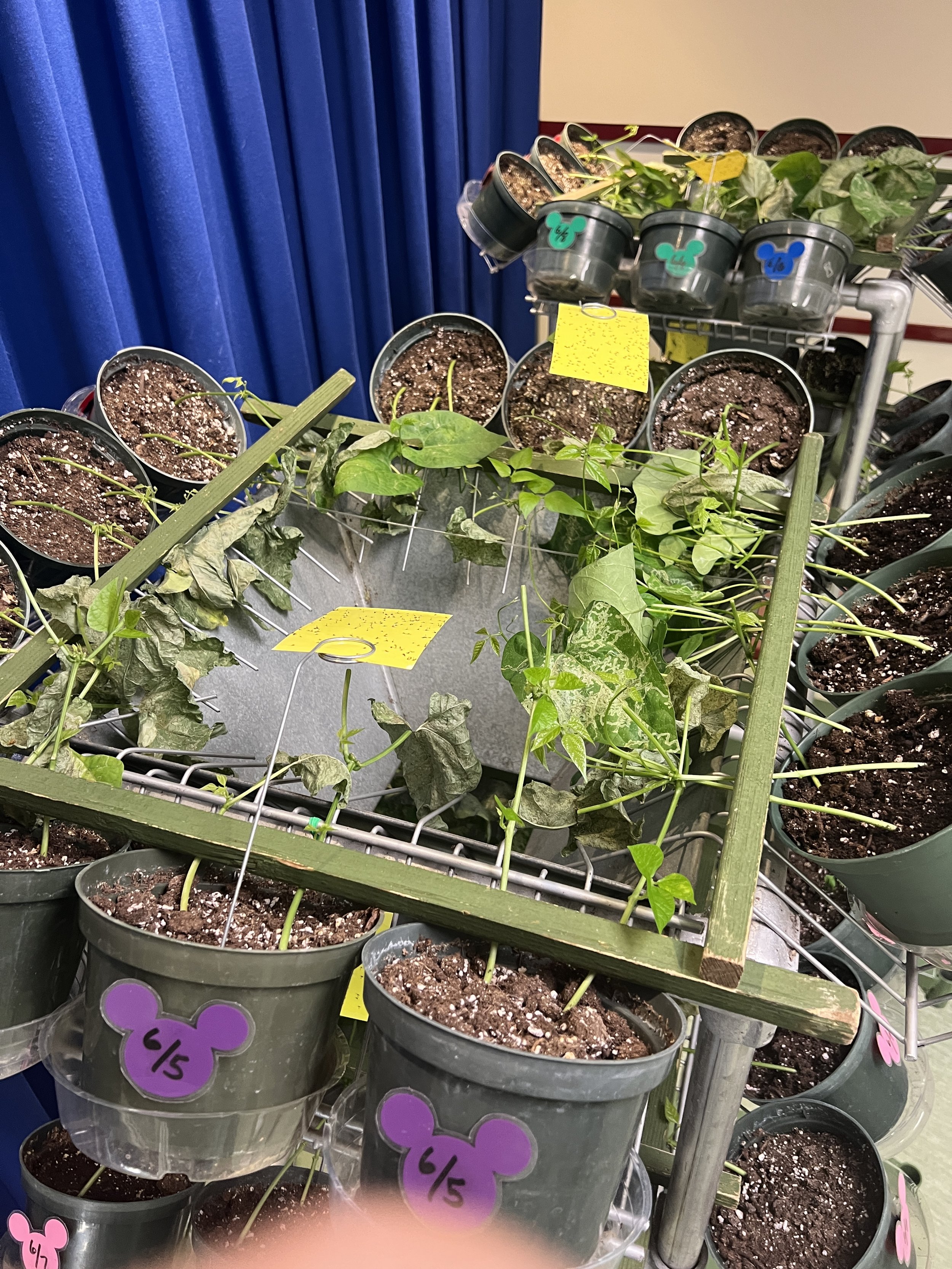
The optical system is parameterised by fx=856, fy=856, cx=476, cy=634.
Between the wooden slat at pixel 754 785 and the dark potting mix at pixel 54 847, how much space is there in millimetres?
458

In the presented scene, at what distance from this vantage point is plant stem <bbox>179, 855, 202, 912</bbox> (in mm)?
613

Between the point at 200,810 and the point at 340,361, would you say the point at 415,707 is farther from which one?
the point at 340,361

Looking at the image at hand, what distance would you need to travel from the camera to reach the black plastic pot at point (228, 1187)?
77cm

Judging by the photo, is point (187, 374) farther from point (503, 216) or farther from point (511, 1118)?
point (511, 1118)

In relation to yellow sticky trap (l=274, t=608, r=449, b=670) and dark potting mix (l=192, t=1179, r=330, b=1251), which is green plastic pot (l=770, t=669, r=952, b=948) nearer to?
yellow sticky trap (l=274, t=608, r=449, b=670)

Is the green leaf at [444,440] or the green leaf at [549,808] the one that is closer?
the green leaf at [549,808]

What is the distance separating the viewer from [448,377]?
1416 mm

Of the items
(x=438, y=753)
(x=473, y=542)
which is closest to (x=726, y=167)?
(x=473, y=542)

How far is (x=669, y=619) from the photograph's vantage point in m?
1.01

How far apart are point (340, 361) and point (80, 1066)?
6.21ft

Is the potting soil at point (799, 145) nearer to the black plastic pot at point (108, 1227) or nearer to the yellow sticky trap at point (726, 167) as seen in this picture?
the yellow sticky trap at point (726, 167)

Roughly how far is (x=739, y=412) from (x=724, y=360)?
0.12 metres

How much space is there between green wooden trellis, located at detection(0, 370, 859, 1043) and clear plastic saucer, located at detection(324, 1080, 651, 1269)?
0.14 meters

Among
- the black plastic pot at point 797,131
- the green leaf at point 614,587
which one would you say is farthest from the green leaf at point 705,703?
the black plastic pot at point 797,131
